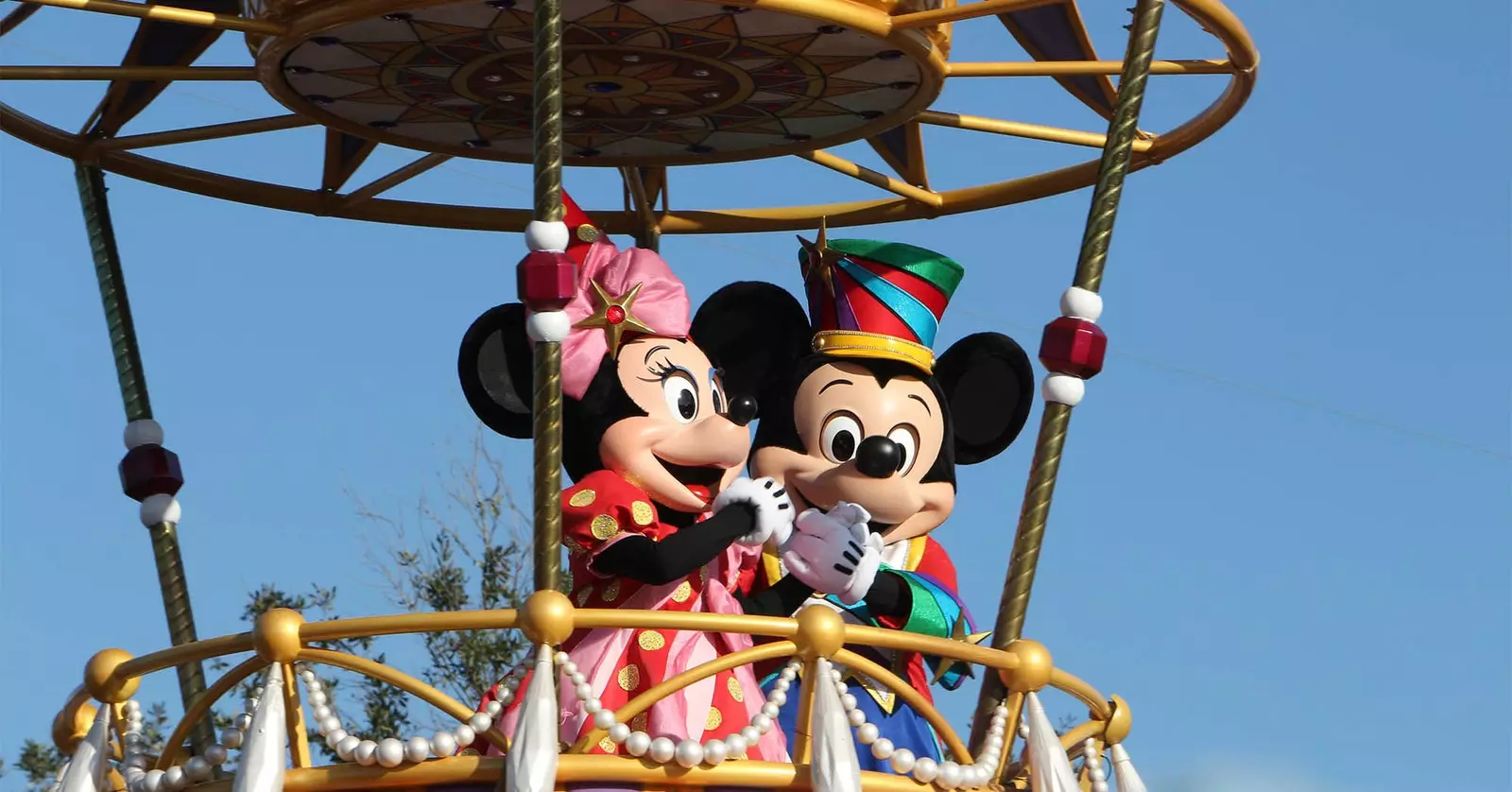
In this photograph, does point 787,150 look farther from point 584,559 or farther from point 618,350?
point 584,559

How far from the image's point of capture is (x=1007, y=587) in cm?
848

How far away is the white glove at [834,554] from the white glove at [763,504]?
12.1 inches

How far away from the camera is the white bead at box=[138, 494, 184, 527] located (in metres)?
9.87

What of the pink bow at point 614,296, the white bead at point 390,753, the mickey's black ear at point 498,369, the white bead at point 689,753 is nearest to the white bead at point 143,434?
the mickey's black ear at point 498,369

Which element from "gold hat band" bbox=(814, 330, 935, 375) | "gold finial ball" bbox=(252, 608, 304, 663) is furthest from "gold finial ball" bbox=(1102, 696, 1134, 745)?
"gold finial ball" bbox=(252, 608, 304, 663)

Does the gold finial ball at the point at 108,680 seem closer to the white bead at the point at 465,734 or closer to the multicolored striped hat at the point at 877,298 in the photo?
the white bead at the point at 465,734

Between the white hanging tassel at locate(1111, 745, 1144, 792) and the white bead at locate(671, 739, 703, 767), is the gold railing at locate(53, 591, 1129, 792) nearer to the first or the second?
the white bead at locate(671, 739, 703, 767)

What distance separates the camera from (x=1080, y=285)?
855 centimetres

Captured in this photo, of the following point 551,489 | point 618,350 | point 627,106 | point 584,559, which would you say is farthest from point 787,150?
point 551,489

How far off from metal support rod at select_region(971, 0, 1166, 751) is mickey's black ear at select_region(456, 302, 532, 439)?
1872mm

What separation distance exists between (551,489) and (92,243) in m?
3.31

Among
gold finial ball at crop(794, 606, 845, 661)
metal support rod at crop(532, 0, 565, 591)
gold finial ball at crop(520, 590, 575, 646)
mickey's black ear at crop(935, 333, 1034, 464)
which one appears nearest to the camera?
gold finial ball at crop(520, 590, 575, 646)

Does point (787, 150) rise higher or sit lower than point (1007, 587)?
higher

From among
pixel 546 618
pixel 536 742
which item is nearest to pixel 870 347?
pixel 546 618
